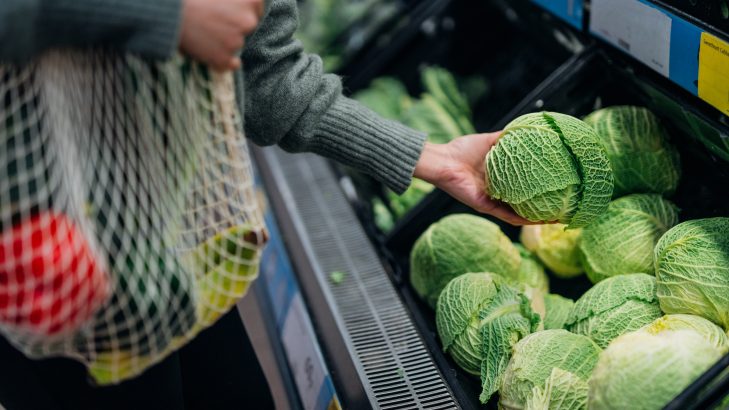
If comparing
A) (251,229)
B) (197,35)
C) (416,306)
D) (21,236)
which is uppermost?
(197,35)

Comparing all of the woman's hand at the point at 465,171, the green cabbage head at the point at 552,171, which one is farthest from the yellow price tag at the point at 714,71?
the woman's hand at the point at 465,171

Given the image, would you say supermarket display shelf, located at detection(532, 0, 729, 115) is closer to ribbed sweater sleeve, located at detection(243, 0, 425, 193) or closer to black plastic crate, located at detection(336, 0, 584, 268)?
black plastic crate, located at detection(336, 0, 584, 268)

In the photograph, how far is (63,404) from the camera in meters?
1.55

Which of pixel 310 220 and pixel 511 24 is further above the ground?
pixel 511 24

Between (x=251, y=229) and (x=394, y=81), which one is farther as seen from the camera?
(x=394, y=81)

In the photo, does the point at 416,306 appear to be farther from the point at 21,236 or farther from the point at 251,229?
the point at 21,236

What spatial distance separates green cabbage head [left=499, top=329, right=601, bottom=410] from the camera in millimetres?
1674

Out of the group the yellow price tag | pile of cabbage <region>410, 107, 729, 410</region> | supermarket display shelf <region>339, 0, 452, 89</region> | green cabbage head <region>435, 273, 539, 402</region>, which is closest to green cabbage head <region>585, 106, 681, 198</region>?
pile of cabbage <region>410, 107, 729, 410</region>

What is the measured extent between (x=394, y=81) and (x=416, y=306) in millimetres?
1561

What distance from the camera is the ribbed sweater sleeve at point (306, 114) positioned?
5.60ft

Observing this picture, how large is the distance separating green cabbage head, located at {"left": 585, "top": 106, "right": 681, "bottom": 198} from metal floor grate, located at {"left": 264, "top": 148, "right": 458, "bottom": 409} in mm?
824

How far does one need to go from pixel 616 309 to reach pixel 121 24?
1.40 meters

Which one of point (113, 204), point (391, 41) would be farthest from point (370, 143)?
point (391, 41)

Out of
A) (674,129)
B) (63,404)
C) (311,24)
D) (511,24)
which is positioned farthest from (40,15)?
(311,24)
